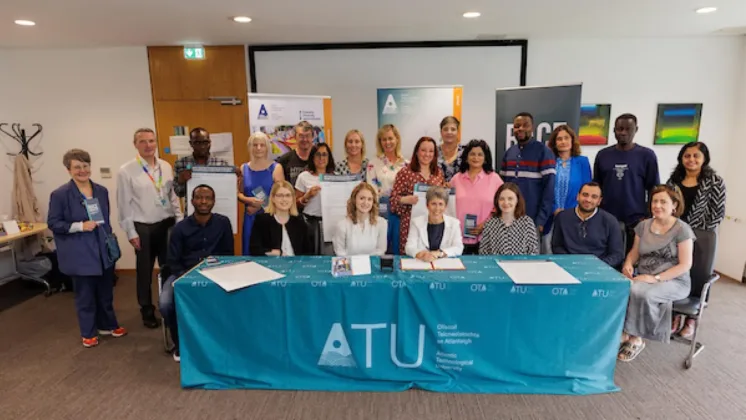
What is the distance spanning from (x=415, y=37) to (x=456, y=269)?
306cm

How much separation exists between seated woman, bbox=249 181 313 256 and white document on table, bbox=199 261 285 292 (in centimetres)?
33

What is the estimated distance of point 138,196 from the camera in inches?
136

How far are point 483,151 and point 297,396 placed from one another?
7.13ft

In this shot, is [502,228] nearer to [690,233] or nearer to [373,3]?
[690,233]

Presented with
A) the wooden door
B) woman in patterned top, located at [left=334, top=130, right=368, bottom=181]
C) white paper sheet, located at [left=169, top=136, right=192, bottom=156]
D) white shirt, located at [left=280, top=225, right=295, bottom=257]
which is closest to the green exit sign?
the wooden door

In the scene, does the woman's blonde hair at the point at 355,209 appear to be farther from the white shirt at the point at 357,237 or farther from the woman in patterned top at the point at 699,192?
the woman in patterned top at the point at 699,192

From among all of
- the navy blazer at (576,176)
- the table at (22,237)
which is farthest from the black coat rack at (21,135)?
the navy blazer at (576,176)

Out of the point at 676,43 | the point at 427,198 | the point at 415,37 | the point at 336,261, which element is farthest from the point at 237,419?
the point at 676,43

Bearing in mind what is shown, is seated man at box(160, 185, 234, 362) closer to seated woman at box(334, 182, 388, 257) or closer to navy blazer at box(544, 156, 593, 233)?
seated woman at box(334, 182, 388, 257)

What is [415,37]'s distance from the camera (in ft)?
15.3

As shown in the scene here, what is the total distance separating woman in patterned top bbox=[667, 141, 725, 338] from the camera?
10.7 feet

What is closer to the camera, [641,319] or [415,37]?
[641,319]

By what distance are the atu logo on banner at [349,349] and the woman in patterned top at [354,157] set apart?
147 centimetres

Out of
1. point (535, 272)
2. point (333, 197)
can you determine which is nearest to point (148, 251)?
point (333, 197)
